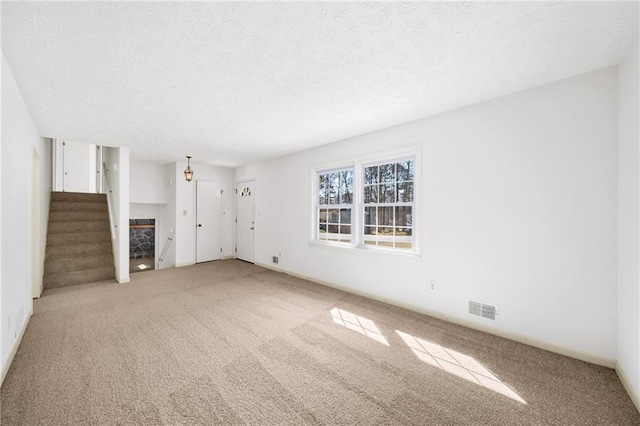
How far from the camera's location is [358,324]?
9.98 ft

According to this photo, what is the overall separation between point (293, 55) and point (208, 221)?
18.9ft

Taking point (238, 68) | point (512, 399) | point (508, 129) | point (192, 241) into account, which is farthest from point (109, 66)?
point (192, 241)

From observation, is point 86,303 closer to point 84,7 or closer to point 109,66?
point 109,66

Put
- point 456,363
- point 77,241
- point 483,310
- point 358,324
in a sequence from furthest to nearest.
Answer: point 77,241
point 358,324
point 483,310
point 456,363

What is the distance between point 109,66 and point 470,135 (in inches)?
140

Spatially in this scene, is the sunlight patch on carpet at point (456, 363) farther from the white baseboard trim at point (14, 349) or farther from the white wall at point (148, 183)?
the white wall at point (148, 183)

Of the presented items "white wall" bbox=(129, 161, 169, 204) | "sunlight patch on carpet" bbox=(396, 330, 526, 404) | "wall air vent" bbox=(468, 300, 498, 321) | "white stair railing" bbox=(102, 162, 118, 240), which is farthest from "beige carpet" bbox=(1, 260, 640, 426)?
"white wall" bbox=(129, 161, 169, 204)

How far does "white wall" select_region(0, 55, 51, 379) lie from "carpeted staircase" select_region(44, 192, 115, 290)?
82.7 inches

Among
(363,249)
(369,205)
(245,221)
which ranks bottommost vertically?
(363,249)

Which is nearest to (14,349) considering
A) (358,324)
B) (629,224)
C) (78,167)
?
(358,324)

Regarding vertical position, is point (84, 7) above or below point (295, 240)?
above

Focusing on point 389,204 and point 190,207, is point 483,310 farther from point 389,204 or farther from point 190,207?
point 190,207

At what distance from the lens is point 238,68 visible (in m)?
2.10

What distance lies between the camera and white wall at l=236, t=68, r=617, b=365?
7.30ft
